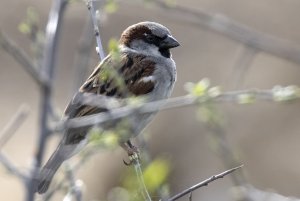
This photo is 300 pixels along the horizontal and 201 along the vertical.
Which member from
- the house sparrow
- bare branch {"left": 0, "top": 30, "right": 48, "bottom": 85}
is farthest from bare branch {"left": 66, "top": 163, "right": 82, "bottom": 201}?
the house sparrow

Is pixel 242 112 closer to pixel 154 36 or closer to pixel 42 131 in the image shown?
pixel 154 36


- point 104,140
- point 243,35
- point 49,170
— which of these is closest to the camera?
point 104,140

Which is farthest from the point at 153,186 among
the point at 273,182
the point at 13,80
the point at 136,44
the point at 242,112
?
the point at 13,80

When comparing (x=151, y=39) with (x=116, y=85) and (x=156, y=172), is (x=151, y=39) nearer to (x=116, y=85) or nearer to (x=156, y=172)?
(x=116, y=85)

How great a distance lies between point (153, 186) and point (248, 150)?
5.42 m

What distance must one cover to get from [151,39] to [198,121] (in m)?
3.19

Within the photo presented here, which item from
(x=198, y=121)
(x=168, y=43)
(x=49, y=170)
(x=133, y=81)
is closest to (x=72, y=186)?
(x=49, y=170)

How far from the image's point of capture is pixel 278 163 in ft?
24.3

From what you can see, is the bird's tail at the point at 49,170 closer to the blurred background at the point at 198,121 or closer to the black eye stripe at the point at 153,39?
the black eye stripe at the point at 153,39

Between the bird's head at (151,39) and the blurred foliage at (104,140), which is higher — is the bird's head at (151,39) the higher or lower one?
the higher one

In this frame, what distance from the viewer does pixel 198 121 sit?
7.42 m

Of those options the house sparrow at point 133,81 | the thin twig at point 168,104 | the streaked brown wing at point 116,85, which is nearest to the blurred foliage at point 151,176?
the thin twig at point 168,104

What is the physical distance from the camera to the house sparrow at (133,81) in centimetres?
359

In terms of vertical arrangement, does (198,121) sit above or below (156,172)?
above
